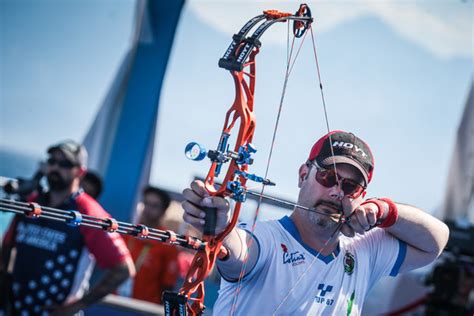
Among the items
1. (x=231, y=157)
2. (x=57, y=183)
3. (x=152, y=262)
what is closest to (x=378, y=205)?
(x=231, y=157)

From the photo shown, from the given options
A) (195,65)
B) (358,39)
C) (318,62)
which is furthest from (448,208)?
(318,62)

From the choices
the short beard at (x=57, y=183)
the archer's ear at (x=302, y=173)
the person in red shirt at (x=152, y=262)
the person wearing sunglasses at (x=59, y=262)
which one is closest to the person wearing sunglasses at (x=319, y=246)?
the archer's ear at (x=302, y=173)

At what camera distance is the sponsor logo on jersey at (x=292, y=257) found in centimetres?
219

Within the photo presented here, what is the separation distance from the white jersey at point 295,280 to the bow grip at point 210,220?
251 mm

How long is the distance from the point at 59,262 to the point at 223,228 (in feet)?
6.95

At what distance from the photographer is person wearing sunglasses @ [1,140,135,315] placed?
380 centimetres

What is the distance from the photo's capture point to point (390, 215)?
7.95ft

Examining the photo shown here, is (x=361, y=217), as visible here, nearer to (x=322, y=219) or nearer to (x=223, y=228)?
(x=322, y=219)

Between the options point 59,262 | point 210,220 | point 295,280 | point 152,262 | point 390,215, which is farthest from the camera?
point 152,262

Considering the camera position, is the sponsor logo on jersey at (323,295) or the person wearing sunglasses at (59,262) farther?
the person wearing sunglasses at (59,262)

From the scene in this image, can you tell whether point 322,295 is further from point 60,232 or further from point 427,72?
point 427,72

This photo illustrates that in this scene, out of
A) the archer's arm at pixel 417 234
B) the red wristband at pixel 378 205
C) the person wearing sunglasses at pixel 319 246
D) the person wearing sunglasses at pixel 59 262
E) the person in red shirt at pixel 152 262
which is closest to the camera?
the person wearing sunglasses at pixel 319 246

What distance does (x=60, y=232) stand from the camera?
3887 mm

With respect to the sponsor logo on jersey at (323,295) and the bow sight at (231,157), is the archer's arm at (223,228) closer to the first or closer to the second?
the bow sight at (231,157)
